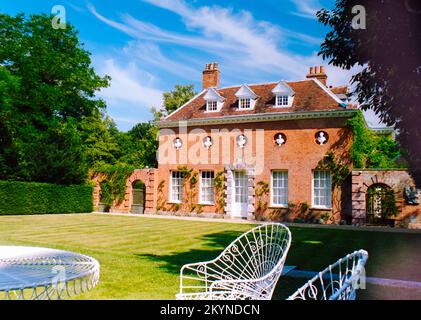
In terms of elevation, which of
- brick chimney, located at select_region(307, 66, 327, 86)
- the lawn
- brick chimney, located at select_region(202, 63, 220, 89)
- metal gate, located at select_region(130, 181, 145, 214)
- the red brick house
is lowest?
the lawn

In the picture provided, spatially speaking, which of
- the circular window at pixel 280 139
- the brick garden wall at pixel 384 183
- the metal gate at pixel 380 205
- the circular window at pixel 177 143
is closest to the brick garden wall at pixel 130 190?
the circular window at pixel 177 143

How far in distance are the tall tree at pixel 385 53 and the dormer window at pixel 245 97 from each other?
1632 centimetres

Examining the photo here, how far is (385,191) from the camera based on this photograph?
1981 cm

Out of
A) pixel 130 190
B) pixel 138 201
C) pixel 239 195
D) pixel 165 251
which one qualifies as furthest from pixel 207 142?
pixel 165 251

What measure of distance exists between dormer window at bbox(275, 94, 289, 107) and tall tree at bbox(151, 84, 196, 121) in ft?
62.8

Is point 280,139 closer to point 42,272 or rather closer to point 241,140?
point 241,140

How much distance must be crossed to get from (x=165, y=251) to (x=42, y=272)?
620cm

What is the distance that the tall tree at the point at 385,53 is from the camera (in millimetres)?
6695

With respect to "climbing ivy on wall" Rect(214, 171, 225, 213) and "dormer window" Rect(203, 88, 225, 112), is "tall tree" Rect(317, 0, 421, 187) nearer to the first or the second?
"climbing ivy on wall" Rect(214, 171, 225, 213)

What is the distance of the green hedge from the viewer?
73.6ft

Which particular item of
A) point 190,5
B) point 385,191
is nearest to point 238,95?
point 385,191

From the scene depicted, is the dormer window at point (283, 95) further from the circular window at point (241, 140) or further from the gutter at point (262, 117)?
the circular window at point (241, 140)

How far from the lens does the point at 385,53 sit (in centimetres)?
712

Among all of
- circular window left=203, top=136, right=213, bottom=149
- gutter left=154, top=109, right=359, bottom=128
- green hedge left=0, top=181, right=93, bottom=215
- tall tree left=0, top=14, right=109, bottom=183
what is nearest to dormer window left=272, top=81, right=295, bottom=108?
gutter left=154, top=109, right=359, bottom=128
